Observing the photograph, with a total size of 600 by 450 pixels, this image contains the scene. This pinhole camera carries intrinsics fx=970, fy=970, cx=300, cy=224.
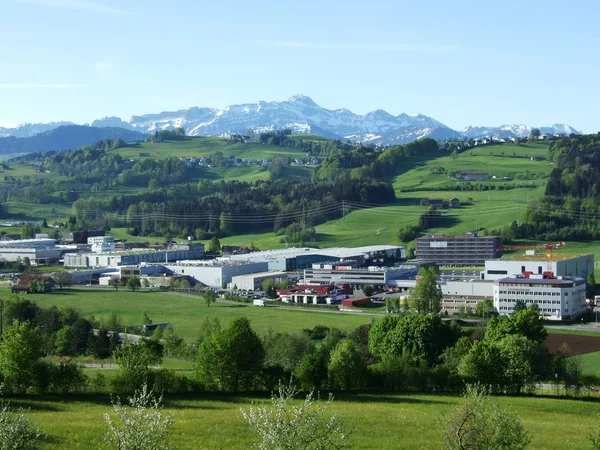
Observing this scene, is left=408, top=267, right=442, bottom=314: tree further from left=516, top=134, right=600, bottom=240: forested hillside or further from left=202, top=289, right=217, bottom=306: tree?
left=516, top=134, right=600, bottom=240: forested hillside

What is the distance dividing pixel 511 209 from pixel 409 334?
48662 mm

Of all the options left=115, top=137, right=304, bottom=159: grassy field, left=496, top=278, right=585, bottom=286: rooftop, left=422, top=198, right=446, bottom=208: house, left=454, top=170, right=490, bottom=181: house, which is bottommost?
left=496, top=278, right=585, bottom=286: rooftop

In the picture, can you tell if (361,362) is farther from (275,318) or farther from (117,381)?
(275,318)

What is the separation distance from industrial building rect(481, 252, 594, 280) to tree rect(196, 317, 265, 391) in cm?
2737

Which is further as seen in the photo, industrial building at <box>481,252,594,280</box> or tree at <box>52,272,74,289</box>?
tree at <box>52,272,74,289</box>

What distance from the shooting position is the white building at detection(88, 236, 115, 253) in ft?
232

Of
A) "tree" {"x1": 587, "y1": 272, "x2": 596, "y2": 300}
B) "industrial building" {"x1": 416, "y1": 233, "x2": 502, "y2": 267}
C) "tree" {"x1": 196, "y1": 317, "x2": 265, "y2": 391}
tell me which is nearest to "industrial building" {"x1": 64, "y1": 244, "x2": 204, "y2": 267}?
"industrial building" {"x1": 416, "y1": 233, "x2": 502, "y2": 267}

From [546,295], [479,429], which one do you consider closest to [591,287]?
[546,295]

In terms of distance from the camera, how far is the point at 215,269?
5675cm

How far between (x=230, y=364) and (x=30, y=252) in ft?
163

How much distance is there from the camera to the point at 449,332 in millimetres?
30688

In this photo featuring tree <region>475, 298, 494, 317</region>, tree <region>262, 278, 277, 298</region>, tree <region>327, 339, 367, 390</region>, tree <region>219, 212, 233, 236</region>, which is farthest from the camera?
tree <region>219, 212, 233, 236</region>

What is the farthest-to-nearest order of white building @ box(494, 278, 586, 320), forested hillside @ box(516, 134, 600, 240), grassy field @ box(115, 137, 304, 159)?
grassy field @ box(115, 137, 304, 159)
forested hillside @ box(516, 134, 600, 240)
white building @ box(494, 278, 586, 320)

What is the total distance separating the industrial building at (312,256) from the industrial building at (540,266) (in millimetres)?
11328
